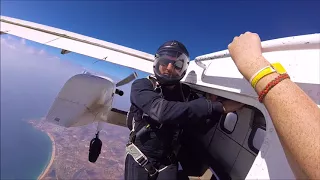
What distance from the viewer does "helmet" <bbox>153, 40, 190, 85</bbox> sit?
7.77 ft

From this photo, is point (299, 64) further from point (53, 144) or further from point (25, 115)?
point (25, 115)

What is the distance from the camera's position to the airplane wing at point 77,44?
3.59m

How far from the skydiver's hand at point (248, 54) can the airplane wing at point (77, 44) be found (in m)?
2.55

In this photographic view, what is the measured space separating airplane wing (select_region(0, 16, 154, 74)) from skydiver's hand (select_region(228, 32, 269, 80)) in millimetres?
2550

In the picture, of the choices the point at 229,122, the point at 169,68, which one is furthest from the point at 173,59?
the point at 229,122

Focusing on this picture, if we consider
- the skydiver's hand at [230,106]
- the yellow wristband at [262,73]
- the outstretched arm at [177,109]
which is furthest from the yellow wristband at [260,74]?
the skydiver's hand at [230,106]

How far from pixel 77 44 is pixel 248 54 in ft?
12.2

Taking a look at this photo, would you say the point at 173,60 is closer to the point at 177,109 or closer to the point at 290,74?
the point at 177,109

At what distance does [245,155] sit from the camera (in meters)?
2.62

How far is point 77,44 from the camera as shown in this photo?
3.82 metres

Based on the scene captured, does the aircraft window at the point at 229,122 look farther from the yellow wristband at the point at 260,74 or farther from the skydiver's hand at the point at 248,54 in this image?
the yellow wristband at the point at 260,74

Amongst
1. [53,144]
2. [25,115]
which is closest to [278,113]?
[53,144]

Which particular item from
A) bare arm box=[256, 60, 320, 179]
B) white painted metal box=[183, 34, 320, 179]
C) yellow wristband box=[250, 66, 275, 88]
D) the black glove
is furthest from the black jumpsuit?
the black glove

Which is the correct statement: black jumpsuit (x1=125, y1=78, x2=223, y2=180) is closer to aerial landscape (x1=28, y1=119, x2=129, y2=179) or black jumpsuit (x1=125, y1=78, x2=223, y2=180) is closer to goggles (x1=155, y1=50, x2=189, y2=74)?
goggles (x1=155, y1=50, x2=189, y2=74)
